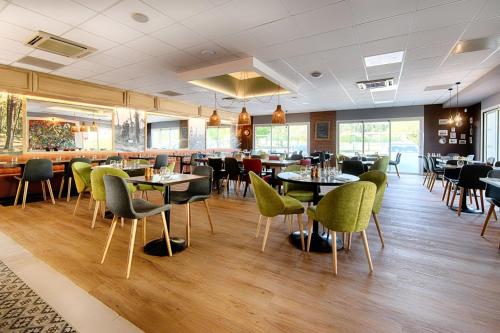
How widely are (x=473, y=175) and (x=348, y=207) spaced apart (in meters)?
3.41

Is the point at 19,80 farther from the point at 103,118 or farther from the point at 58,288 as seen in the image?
the point at 103,118

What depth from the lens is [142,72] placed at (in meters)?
5.78

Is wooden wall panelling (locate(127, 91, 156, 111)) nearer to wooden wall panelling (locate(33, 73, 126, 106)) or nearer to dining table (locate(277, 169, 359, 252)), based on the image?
wooden wall panelling (locate(33, 73, 126, 106))

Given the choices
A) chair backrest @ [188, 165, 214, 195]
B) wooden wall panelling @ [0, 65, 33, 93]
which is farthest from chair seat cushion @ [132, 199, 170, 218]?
wooden wall panelling @ [0, 65, 33, 93]

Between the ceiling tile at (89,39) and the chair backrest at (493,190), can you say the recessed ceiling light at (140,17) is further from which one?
the chair backrest at (493,190)

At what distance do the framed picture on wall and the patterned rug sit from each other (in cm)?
1163

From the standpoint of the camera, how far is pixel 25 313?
6.41 ft

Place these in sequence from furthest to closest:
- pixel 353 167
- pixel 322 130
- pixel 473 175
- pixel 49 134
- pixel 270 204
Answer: pixel 322 130 → pixel 49 134 → pixel 353 167 → pixel 473 175 → pixel 270 204

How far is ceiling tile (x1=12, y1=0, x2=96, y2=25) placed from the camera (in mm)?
3014

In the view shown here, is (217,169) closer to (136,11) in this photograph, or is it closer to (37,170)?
(37,170)

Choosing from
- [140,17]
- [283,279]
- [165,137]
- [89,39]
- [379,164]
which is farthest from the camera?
[165,137]

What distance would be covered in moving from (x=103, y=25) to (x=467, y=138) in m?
12.1

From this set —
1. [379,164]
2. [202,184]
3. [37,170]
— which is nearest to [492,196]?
[379,164]

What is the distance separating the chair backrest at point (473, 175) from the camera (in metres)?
4.33
